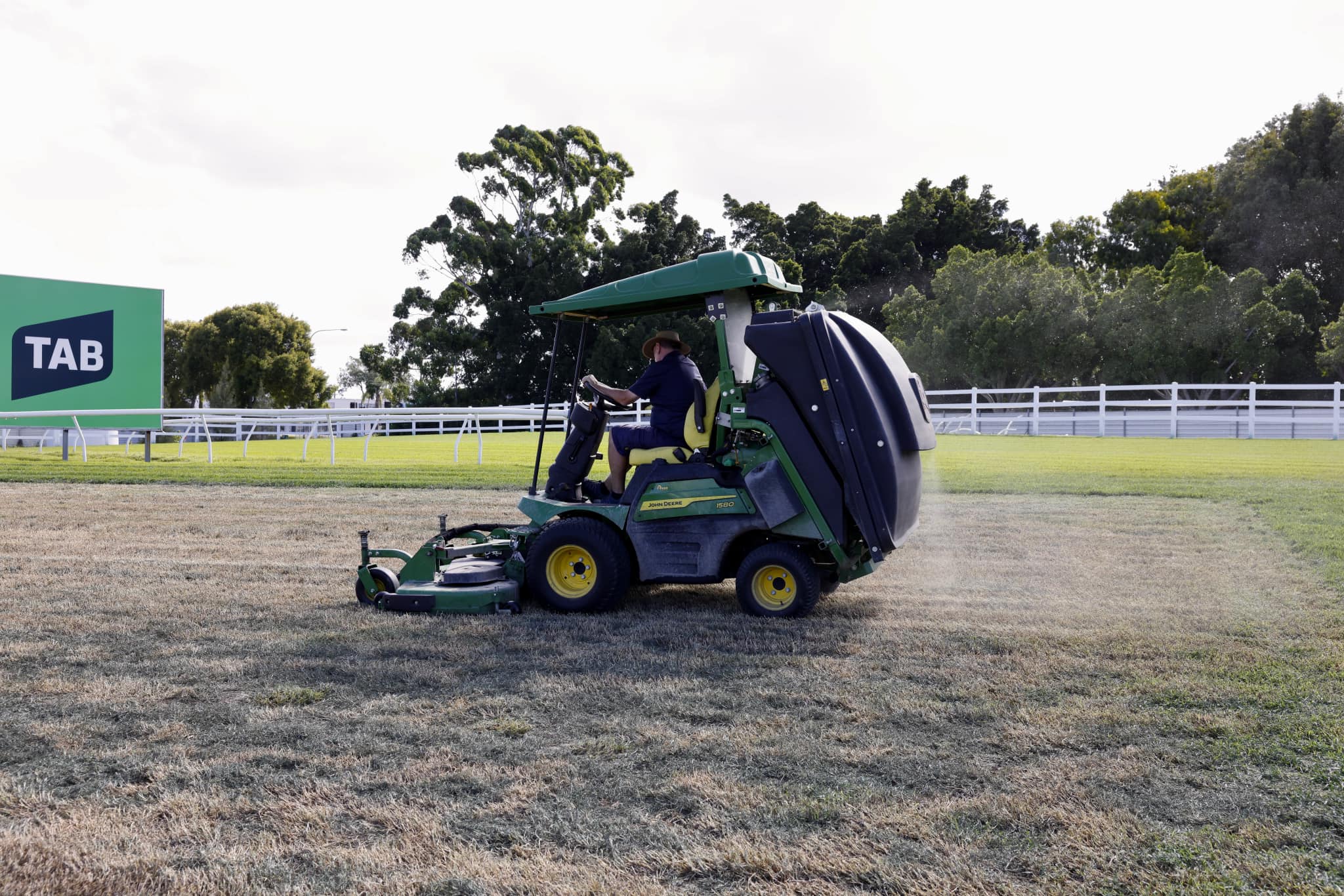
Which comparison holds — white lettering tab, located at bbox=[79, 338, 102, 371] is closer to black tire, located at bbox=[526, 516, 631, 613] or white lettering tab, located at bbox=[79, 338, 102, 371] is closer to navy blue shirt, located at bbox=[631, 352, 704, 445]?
black tire, located at bbox=[526, 516, 631, 613]

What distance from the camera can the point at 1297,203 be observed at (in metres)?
43.2

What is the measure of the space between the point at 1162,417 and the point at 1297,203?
2042cm

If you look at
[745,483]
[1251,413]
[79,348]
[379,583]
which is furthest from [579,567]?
[1251,413]

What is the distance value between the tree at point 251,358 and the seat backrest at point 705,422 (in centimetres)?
5725

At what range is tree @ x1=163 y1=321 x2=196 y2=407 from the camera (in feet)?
200

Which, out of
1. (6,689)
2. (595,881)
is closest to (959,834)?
(595,881)

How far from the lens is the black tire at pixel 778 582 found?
20.6 feet

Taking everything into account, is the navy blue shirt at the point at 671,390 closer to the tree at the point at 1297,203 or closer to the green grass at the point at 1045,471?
the green grass at the point at 1045,471

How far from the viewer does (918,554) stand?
29.4ft

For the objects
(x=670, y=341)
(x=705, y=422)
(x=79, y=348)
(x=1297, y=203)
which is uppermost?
(x=1297, y=203)

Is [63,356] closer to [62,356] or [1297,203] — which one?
[62,356]

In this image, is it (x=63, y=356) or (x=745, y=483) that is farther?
(x=63, y=356)

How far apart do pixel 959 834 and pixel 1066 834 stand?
0.32 m

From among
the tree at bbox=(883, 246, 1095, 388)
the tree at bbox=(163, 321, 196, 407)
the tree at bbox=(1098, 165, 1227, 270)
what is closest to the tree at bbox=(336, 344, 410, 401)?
the tree at bbox=(163, 321, 196, 407)
